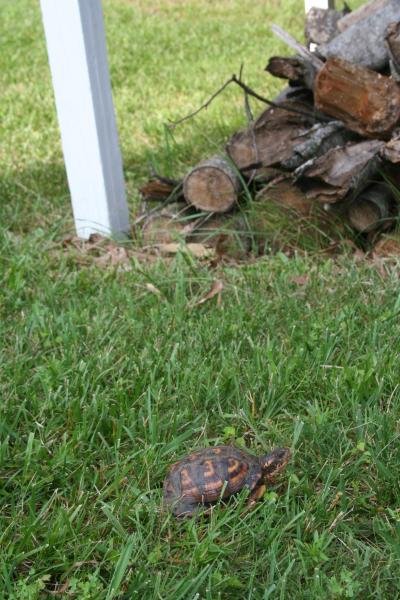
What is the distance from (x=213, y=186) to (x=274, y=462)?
2.01 meters

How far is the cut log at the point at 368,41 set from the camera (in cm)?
400

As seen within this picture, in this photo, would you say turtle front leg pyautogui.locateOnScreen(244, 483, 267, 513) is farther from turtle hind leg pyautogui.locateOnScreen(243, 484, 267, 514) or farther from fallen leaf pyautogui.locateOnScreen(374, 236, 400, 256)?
fallen leaf pyautogui.locateOnScreen(374, 236, 400, 256)

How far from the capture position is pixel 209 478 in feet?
7.45

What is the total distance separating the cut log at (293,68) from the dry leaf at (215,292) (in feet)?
3.50

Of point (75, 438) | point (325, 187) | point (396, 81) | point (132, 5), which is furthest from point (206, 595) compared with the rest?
point (132, 5)

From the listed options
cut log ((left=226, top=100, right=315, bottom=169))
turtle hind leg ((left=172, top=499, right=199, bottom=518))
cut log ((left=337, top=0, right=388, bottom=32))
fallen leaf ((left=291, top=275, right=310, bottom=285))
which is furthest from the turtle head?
cut log ((left=337, top=0, right=388, bottom=32))

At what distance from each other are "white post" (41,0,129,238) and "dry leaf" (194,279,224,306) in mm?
820

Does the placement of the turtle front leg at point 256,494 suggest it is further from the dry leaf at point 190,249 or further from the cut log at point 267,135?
the cut log at point 267,135

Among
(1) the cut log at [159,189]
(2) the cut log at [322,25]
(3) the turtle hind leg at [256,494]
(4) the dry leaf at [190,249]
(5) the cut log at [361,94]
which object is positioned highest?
(2) the cut log at [322,25]

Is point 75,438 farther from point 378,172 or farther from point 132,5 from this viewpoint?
point 132,5

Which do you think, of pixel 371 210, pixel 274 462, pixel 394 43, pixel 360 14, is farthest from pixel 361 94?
pixel 274 462

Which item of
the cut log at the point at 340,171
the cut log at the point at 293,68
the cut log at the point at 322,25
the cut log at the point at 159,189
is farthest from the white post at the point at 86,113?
the cut log at the point at 322,25

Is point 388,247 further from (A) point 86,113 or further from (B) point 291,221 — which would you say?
(A) point 86,113

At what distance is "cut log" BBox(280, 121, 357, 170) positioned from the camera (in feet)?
12.7
